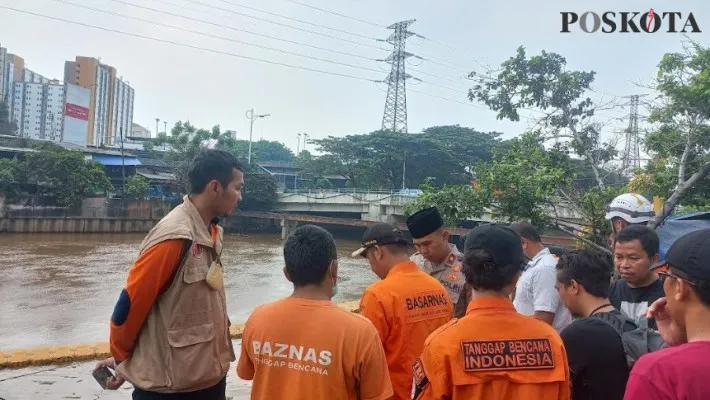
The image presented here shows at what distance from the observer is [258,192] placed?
36.0 metres

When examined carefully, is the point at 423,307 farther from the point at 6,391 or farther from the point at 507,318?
the point at 6,391

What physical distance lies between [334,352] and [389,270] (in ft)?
3.16

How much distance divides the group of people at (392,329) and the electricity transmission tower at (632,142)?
6475 mm

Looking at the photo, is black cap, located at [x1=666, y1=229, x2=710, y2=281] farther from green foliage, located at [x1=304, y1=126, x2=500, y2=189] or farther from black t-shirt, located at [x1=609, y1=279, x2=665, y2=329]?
green foliage, located at [x1=304, y1=126, x2=500, y2=189]

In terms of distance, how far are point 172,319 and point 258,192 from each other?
1347 inches

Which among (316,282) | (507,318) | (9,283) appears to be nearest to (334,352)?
(316,282)

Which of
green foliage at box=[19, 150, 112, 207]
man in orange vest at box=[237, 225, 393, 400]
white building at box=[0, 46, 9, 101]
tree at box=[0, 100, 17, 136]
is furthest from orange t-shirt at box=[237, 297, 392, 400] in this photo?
white building at box=[0, 46, 9, 101]

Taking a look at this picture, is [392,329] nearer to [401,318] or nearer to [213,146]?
[401,318]

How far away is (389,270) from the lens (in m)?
2.76

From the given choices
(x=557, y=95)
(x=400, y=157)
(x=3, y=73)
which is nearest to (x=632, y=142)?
(x=557, y=95)

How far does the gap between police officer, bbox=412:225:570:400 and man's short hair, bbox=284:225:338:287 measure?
45 centimetres

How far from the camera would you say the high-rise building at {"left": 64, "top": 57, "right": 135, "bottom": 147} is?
195 ft

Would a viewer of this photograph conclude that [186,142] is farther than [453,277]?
Yes

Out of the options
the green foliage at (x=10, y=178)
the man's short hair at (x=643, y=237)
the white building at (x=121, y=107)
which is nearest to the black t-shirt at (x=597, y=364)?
the man's short hair at (x=643, y=237)
